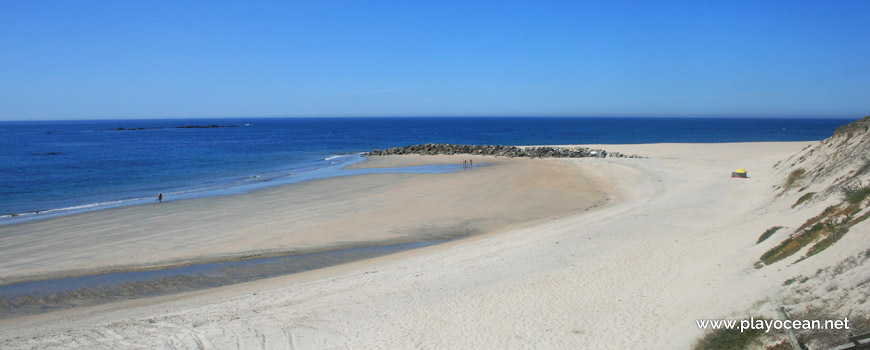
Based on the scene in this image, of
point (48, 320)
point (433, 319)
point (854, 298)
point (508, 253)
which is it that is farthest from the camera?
point (508, 253)

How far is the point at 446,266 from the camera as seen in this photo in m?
14.8

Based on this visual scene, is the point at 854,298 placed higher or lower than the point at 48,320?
higher

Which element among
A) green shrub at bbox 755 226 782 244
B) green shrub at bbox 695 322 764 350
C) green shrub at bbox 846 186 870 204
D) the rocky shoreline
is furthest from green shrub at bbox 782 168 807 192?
the rocky shoreline

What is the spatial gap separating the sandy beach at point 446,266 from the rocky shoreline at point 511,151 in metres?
21.6

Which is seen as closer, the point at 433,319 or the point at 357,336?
the point at 357,336

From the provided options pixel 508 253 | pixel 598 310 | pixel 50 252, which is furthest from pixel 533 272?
pixel 50 252

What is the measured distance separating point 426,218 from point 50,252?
14245 mm

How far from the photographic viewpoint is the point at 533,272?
13.6m

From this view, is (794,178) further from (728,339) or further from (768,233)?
(728,339)

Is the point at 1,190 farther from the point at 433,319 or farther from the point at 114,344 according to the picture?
the point at 433,319

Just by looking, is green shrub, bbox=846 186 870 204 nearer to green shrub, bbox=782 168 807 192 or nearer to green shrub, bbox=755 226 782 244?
green shrub, bbox=755 226 782 244

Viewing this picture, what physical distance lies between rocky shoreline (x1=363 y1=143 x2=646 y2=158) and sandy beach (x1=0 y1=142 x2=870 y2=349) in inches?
849

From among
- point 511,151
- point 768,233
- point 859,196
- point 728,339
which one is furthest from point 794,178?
point 511,151

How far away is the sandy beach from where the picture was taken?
32.0ft
